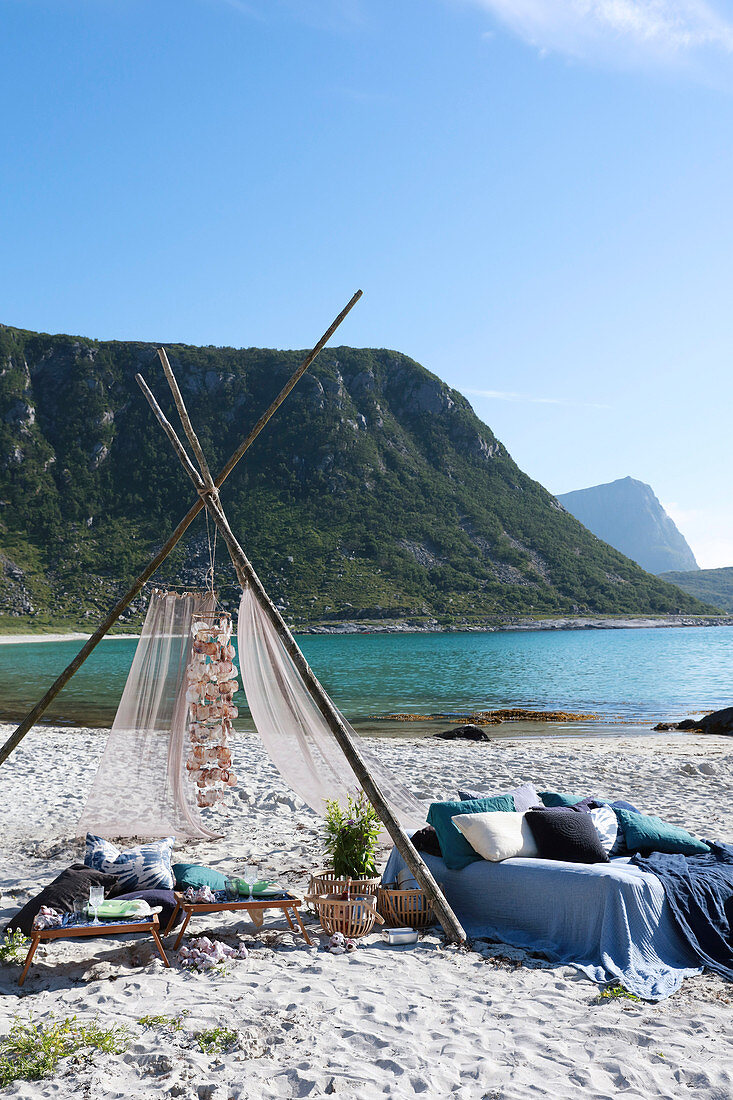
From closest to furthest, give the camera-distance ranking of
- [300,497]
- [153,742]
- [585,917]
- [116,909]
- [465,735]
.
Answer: [116,909]
[585,917]
[153,742]
[465,735]
[300,497]

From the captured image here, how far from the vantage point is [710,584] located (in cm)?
16275

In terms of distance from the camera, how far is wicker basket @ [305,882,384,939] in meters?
5.06

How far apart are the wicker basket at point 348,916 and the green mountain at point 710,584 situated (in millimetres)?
154763

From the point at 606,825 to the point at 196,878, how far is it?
2.99 meters

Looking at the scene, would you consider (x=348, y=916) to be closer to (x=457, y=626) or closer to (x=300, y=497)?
(x=457, y=626)

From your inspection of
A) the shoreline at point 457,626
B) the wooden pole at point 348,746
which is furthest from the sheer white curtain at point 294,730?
the shoreline at point 457,626

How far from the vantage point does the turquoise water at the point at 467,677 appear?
79.3 feet

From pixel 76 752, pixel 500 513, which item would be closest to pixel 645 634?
pixel 500 513

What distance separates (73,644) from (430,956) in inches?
2247

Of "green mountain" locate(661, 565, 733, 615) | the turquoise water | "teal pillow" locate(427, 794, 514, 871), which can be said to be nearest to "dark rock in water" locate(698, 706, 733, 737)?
the turquoise water

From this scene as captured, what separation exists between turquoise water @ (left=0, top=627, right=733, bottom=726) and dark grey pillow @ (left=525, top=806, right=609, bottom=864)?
53.0 ft

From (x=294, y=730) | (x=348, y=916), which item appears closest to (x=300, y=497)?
(x=294, y=730)

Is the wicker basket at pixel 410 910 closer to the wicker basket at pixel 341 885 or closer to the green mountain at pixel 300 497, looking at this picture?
the wicker basket at pixel 341 885

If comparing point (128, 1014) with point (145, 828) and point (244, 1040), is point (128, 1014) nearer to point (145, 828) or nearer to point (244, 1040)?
point (244, 1040)
